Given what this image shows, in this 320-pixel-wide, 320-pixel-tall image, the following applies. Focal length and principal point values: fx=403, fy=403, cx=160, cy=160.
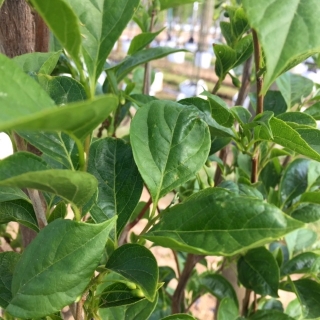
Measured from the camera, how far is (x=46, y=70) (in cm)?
34

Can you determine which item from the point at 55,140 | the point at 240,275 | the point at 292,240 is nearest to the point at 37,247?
the point at 55,140

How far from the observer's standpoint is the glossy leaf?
0.95ft

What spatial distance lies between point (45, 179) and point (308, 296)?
1.42ft

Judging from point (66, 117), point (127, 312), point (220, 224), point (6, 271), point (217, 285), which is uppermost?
point (66, 117)

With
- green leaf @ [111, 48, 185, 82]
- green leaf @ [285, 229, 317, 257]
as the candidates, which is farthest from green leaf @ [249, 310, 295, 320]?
green leaf @ [111, 48, 185, 82]

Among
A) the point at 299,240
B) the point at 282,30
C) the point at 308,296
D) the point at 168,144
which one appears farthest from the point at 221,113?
the point at 299,240

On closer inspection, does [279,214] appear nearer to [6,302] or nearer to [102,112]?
[102,112]

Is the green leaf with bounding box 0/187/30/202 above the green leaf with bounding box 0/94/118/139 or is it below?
below

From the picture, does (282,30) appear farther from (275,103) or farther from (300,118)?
(275,103)

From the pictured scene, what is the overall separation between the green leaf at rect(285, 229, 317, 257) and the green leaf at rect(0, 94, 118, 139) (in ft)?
1.86

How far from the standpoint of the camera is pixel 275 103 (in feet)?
1.92

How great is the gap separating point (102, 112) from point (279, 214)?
0.13 metres

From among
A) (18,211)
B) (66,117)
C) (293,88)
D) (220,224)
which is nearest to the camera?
(66,117)

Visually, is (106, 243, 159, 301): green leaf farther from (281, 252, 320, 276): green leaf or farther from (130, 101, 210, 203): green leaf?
(281, 252, 320, 276): green leaf
